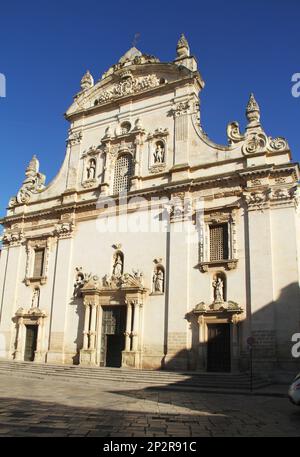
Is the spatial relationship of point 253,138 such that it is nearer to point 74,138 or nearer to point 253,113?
point 253,113

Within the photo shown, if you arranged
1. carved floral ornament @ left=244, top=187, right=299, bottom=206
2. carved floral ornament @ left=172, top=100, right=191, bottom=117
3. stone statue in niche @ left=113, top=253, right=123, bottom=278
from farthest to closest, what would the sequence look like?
carved floral ornament @ left=172, top=100, right=191, bottom=117
stone statue in niche @ left=113, top=253, right=123, bottom=278
carved floral ornament @ left=244, top=187, right=299, bottom=206

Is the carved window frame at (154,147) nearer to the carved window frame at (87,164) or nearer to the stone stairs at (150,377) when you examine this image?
the carved window frame at (87,164)

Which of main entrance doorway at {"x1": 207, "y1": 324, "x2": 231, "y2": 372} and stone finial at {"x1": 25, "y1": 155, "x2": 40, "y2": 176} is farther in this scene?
stone finial at {"x1": 25, "y1": 155, "x2": 40, "y2": 176}

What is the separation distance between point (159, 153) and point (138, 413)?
1851 cm

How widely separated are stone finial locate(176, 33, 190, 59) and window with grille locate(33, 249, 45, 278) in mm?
15869

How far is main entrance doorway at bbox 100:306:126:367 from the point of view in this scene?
2490 centimetres

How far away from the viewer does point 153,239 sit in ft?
82.7

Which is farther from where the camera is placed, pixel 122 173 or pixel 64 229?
pixel 64 229

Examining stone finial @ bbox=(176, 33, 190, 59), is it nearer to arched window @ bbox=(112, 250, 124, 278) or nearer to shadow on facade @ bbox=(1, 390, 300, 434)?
arched window @ bbox=(112, 250, 124, 278)

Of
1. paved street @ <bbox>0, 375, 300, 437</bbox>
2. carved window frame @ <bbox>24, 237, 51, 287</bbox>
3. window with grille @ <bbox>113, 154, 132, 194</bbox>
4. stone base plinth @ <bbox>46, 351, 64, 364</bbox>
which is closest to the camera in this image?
paved street @ <bbox>0, 375, 300, 437</bbox>

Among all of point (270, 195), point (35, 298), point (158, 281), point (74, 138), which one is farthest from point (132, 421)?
point (74, 138)

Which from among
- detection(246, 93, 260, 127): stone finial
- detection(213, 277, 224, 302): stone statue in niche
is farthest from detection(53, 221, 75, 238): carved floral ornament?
detection(246, 93, 260, 127): stone finial

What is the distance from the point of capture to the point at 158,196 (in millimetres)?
25734

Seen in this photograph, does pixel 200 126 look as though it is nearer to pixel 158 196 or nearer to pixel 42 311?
pixel 158 196
